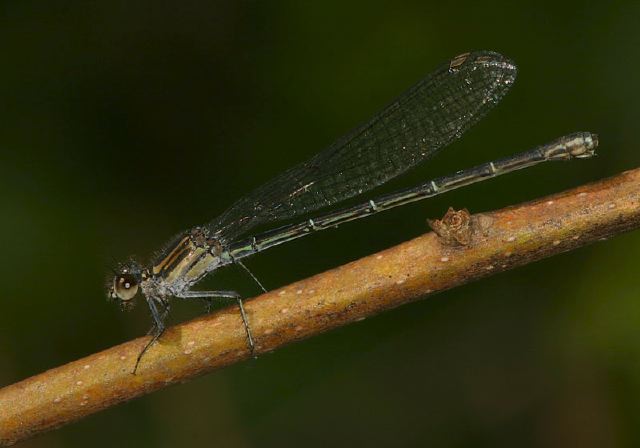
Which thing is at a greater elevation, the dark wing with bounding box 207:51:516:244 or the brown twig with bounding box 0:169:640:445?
the dark wing with bounding box 207:51:516:244

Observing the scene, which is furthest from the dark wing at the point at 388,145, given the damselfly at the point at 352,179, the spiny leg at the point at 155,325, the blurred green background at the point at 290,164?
the spiny leg at the point at 155,325

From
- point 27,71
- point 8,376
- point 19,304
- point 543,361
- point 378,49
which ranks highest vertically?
point 27,71

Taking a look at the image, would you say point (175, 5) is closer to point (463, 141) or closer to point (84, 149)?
point (84, 149)

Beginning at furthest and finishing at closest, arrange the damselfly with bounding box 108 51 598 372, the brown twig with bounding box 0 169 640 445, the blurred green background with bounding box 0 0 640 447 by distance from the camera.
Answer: the damselfly with bounding box 108 51 598 372
the blurred green background with bounding box 0 0 640 447
the brown twig with bounding box 0 169 640 445

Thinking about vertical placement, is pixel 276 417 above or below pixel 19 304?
below

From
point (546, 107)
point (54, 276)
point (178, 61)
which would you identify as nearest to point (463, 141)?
point (546, 107)

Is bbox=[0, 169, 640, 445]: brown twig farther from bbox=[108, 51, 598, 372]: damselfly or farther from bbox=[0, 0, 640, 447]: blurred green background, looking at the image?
bbox=[0, 0, 640, 447]: blurred green background

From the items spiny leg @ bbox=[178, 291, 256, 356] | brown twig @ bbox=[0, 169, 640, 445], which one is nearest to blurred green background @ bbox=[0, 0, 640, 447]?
spiny leg @ bbox=[178, 291, 256, 356]
